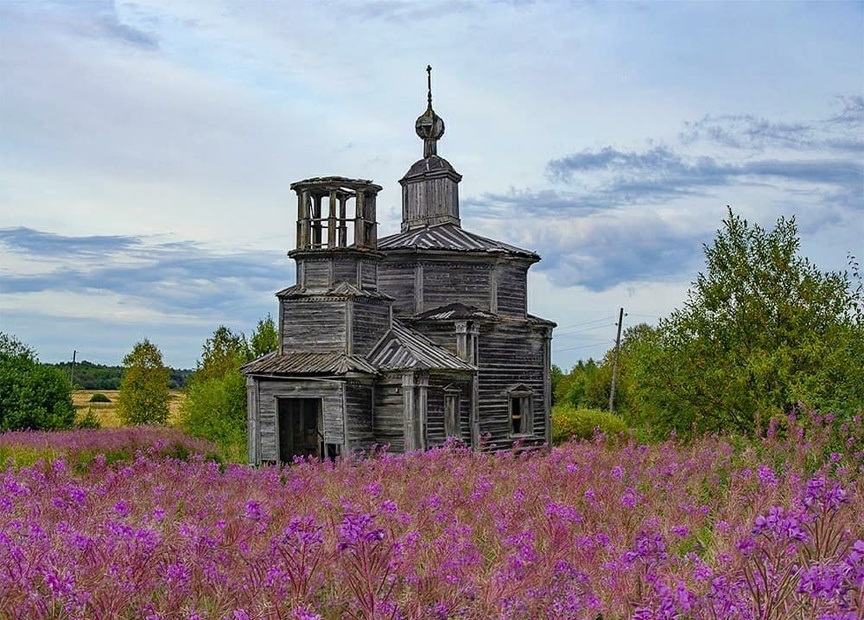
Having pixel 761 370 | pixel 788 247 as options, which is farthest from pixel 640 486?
pixel 788 247

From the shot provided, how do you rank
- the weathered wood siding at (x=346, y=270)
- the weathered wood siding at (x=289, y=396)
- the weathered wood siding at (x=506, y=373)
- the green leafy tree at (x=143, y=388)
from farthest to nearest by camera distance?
the green leafy tree at (x=143, y=388)
the weathered wood siding at (x=506, y=373)
the weathered wood siding at (x=346, y=270)
the weathered wood siding at (x=289, y=396)

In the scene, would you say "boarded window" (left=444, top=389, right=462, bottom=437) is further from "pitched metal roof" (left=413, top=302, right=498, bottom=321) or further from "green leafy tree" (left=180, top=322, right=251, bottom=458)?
"green leafy tree" (left=180, top=322, right=251, bottom=458)

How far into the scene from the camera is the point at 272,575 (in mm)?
5492

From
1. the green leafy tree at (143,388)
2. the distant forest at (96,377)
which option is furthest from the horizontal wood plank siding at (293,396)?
the distant forest at (96,377)

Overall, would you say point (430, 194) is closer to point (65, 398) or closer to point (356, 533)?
point (65, 398)

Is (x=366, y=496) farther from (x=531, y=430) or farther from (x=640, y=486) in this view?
(x=531, y=430)

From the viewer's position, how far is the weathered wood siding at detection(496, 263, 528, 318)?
101ft

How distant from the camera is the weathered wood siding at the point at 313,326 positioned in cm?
2631

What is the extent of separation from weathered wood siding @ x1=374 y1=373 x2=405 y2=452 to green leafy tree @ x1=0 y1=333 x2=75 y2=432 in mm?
15363

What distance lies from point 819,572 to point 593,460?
34.3ft

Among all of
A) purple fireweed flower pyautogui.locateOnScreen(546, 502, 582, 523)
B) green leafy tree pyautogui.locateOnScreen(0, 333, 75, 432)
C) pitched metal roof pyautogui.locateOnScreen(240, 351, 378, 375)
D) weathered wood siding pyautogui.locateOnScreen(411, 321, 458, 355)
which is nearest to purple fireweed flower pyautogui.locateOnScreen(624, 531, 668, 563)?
purple fireweed flower pyautogui.locateOnScreen(546, 502, 582, 523)

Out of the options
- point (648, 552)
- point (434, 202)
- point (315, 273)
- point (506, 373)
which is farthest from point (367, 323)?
point (648, 552)

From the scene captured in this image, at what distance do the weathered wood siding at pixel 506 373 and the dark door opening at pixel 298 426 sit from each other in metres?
5.76

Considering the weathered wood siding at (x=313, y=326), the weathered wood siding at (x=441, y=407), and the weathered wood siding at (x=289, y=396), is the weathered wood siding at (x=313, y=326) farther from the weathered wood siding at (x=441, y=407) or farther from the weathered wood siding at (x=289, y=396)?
the weathered wood siding at (x=441, y=407)
